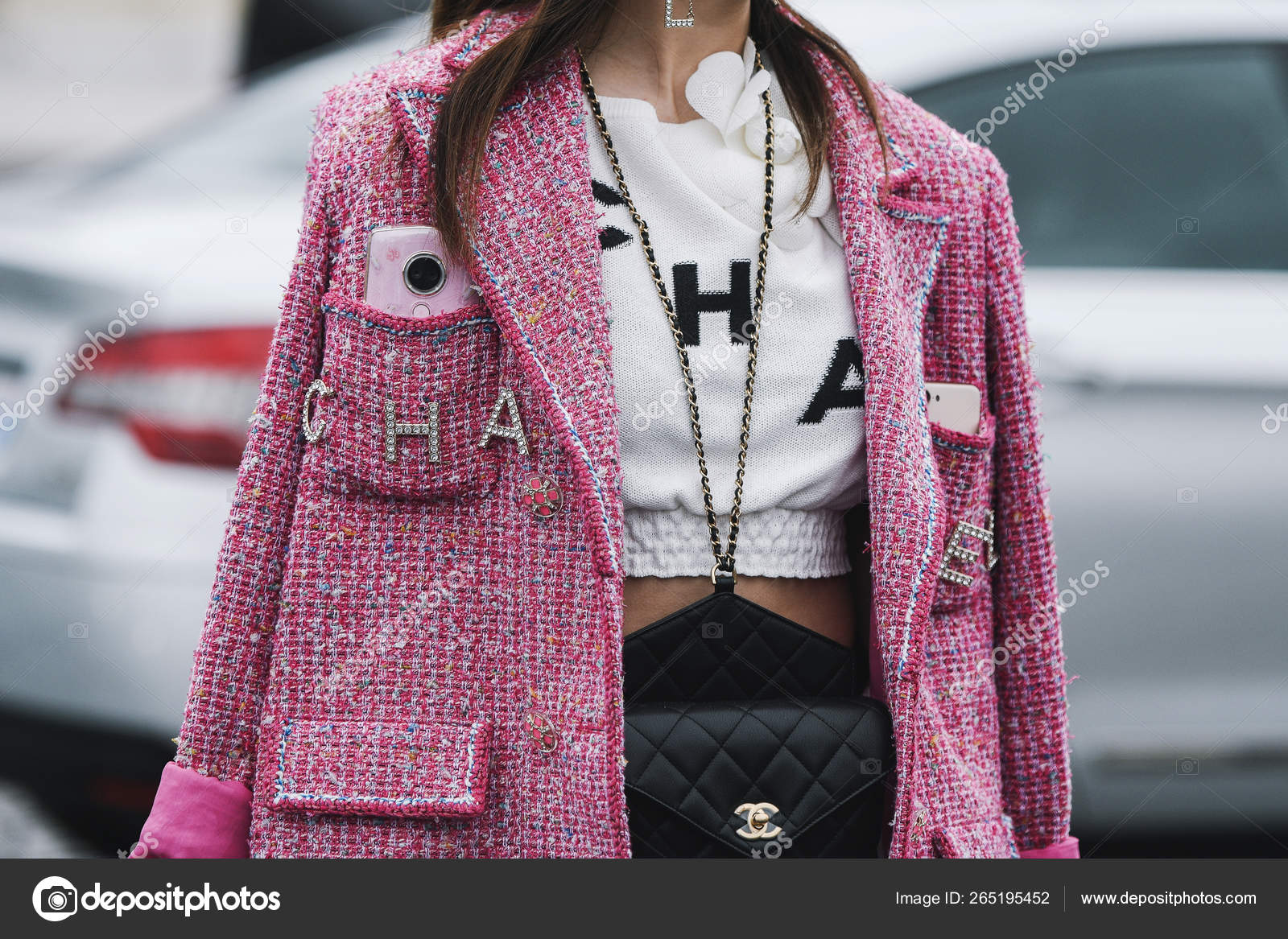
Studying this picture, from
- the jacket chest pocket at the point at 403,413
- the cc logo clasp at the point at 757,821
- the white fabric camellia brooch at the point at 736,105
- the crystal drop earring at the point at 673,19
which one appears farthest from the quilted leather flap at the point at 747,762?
the crystal drop earring at the point at 673,19

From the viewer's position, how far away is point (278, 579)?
120cm

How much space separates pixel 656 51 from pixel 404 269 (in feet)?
1.24

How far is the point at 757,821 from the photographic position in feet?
3.71

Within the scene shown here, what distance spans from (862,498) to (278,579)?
584 mm

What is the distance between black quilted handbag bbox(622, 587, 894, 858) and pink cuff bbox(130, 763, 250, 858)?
371mm

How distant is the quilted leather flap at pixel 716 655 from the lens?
1.19 metres

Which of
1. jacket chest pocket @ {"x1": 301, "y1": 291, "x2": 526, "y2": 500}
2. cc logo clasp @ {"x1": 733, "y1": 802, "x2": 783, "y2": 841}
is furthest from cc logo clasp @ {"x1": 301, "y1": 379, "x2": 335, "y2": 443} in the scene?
cc logo clasp @ {"x1": 733, "y1": 802, "x2": 783, "y2": 841}

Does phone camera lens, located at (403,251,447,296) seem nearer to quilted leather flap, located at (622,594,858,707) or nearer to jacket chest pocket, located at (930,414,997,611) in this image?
quilted leather flap, located at (622,594,858,707)

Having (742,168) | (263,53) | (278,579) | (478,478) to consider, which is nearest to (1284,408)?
(742,168)
